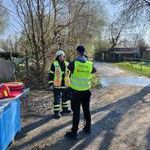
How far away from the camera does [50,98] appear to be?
544 inches

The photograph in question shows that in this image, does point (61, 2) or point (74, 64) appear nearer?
point (74, 64)

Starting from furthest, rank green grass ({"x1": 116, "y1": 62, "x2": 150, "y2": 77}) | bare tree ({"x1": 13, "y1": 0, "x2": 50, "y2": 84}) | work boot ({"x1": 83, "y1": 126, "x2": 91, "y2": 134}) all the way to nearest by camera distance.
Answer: green grass ({"x1": 116, "y1": 62, "x2": 150, "y2": 77}), bare tree ({"x1": 13, "y1": 0, "x2": 50, "y2": 84}), work boot ({"x1": 83, "y1": 126, "x2": 91, "y2": 134})

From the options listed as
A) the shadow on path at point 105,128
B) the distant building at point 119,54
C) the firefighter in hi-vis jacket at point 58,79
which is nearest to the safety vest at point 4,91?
the shadow on path at point 105,128

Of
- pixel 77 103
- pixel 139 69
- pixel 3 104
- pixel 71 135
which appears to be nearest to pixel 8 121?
pixel 3 104

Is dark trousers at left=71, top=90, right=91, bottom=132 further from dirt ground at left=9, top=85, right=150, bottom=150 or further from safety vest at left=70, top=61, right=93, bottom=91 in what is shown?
dirt ground at left=9, top=85, right=150, bottom=150

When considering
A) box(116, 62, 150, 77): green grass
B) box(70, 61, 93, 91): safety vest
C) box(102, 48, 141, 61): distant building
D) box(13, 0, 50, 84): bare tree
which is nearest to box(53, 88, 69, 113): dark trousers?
box(70, 61, 93, 91): safety vest

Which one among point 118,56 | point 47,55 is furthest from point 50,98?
point 118,56

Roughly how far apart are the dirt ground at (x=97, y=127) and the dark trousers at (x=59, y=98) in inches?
14.0

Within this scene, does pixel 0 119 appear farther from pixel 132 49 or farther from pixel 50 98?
pixel 132 49

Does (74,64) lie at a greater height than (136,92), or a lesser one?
greater

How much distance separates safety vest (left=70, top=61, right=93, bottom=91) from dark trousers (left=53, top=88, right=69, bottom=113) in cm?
182

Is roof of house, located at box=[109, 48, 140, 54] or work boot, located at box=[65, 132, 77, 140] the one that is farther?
roof of house, located at box=[109, 48, 140, 54]

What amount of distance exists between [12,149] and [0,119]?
39.4 inches

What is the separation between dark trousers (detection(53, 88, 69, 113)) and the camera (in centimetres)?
1020
